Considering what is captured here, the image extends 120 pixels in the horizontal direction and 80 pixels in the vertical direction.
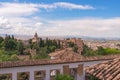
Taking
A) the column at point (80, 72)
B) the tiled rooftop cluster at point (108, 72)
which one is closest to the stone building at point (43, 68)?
the column at point (80, 72)

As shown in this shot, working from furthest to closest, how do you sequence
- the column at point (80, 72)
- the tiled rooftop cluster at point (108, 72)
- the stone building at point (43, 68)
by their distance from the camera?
1. the column at point (80, 72)
2. the stone building at point (43, 68)
3. the tiled rooftop cluster at point (108, 72)

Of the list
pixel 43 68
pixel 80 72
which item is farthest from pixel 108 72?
pixel 80 72

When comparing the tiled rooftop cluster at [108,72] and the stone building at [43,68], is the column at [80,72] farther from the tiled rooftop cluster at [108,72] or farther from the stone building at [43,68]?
the tiled rooftop cluster at [108,72]

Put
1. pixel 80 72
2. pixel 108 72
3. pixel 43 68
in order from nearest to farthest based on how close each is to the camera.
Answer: pixel 108 72 < pixel 43 68 < pixel 80 72

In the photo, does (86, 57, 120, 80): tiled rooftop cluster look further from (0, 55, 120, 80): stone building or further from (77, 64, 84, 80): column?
(77, 64, 84, 80): column

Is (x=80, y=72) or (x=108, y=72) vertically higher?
(x=108, y=72)

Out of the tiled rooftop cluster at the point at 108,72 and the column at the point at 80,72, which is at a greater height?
the tiled rooftop cluster at the point at 108,72

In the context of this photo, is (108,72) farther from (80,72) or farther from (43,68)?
(80,72)

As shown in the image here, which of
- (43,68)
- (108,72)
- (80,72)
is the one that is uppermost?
(108,72)

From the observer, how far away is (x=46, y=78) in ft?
52.3

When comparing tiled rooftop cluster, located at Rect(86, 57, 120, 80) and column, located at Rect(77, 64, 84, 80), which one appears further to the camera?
column, located at Rect(77, 64, 84, 80)

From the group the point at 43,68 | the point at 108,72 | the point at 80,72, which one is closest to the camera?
the point at 108,72

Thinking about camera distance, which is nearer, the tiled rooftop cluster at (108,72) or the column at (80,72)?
the tiled rooftop cluster at (108,72)

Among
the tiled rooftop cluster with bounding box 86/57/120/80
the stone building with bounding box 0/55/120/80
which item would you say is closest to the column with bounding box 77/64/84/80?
the stone building with bounding box 0/55/120/80
